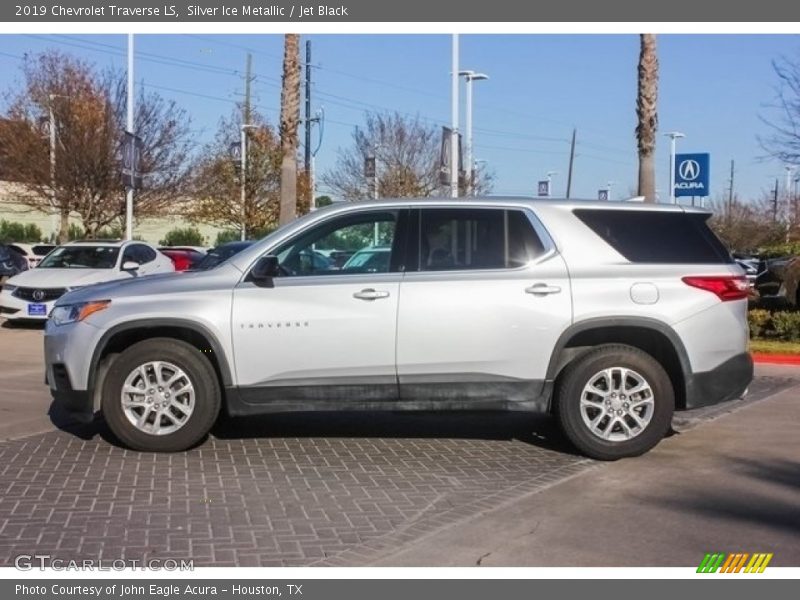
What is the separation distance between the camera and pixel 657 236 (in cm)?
777

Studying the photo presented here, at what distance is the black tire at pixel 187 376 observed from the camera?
7469mm

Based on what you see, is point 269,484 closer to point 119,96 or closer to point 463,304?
point 463,304

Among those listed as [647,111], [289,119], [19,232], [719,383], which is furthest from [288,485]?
[19,232]

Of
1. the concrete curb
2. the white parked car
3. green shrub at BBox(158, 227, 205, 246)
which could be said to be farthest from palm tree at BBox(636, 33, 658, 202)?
green shrub at BBox(158, 227, 205, 246)

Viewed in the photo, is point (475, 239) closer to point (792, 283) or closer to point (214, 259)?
point (214, 259)

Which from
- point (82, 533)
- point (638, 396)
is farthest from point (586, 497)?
point (82, 533)

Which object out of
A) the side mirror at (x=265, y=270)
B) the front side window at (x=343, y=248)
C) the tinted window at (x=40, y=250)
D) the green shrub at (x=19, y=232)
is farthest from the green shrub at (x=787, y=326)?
the green shrub at (x=19, y=232)

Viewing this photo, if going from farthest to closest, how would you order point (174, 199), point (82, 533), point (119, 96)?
1. point (174, 199)
2. point (119, 96)
3. point (82, 533)

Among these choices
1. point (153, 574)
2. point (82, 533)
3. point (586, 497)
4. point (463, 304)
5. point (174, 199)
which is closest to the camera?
point (153, 574)

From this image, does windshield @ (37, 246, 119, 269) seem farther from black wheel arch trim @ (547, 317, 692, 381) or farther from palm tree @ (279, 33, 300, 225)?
black wheel arch trim @ (547, 317, 692, 381)

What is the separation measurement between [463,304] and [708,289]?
72.5 inches

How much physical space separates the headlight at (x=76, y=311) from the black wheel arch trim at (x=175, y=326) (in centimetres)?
21

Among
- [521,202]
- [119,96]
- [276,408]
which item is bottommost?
[276,408]

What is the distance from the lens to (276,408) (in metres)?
7.48
